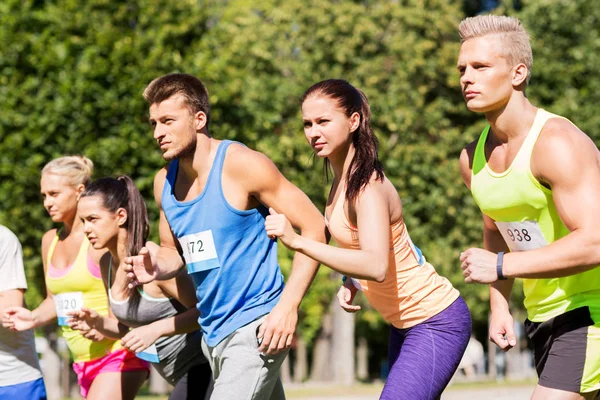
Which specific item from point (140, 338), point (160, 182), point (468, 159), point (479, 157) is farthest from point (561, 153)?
point (140, 338)

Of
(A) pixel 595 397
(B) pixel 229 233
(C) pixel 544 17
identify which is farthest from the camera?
(C) pixel 544 17

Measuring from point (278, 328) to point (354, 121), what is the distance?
103cm

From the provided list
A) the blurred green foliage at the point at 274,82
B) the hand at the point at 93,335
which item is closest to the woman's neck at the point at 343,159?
the hand at the point at 93,335

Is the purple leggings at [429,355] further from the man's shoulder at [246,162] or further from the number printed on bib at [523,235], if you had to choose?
the man's shoulder at [246,162]

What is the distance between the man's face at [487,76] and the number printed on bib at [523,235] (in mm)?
530

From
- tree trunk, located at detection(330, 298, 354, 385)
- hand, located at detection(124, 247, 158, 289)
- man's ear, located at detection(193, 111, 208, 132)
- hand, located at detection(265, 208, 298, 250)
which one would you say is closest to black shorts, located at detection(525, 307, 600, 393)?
hand, located at detection(265, 208, 298, 250)

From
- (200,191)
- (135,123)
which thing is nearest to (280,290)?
(200,191)

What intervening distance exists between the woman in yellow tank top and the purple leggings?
6.58 ft

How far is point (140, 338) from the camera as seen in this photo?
17.2 feet

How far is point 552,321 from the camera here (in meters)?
4.34

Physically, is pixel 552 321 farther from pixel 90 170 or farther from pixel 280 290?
pixel 90 170

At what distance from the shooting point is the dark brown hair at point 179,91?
16.1 feet

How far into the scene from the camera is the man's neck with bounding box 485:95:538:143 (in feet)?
14.2

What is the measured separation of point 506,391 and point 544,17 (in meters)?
8.65
